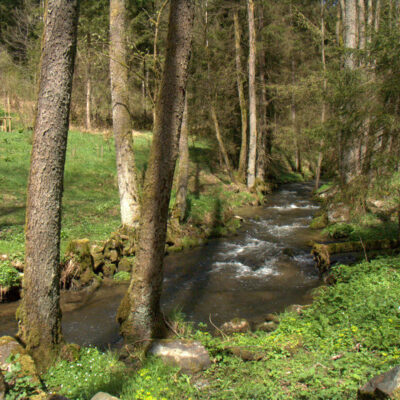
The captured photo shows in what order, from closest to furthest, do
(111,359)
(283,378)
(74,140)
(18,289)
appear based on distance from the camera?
(283,378), (111,359), (18,289), (74,140)

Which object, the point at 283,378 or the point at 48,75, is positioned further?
the point at 48,75

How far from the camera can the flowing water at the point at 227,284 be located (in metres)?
7.55

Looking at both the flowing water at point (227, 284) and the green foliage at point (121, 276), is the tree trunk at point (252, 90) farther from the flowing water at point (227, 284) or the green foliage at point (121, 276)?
the green foliage at point (121, 276)

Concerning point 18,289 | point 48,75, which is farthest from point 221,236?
point 48,75

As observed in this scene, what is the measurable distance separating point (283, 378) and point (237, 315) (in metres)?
3.36

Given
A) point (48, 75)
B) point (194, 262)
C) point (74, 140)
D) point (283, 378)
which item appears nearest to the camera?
point (283, 378)

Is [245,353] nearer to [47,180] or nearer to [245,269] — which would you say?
[47,180]

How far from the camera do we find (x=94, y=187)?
16.2 m

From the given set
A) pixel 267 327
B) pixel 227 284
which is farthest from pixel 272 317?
pixel 227 284

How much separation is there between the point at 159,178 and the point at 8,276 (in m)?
4.85

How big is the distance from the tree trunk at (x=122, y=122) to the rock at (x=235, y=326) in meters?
5.31

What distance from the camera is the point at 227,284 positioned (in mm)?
9695

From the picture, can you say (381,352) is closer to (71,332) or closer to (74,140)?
(71,332)

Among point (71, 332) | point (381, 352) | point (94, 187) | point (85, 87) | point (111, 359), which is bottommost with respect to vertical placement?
point (71, 332)
